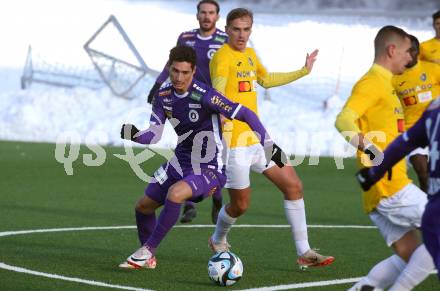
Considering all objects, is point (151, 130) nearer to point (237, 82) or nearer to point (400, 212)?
point (237, 82)

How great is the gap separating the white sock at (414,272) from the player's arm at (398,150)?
0.80 meters

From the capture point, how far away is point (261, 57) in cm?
2984

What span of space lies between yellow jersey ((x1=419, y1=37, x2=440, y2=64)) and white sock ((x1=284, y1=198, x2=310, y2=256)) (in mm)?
3285

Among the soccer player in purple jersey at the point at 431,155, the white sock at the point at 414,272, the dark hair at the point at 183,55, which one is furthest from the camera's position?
the dark hair at the point at 183,55

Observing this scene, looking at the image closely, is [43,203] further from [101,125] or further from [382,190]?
[101,125]

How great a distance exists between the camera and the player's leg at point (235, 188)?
1080cm

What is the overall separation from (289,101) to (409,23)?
448 centimetres

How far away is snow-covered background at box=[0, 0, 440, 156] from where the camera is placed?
86.0 ft

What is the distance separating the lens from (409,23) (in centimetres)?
3059

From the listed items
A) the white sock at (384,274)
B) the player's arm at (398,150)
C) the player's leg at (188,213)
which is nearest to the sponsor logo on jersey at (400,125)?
the white sock at (384,274)

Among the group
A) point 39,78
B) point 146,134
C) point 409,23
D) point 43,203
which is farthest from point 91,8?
point 146,134

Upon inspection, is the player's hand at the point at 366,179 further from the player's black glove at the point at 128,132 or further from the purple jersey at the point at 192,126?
the player's black glove at the point at 128,132

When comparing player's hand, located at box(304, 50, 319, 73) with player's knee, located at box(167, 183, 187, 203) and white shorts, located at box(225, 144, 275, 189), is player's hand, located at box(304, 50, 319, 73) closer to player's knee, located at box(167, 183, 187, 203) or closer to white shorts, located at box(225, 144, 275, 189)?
white shorts, located at box(225, 144, 275, 189)

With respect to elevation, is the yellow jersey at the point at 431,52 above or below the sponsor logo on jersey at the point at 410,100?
above
